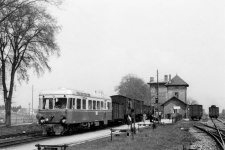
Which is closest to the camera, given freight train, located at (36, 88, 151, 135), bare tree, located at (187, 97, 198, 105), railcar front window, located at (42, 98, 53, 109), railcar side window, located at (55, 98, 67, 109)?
freight train, located at (36, 88, 151, 135)

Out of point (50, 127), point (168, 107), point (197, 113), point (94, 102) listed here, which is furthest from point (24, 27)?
point (168, 107)

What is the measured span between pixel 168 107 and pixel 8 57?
5958cm

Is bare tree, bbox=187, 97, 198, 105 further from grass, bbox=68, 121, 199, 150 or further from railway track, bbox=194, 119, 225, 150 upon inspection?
grass, bbox=68, 121, 199, 150

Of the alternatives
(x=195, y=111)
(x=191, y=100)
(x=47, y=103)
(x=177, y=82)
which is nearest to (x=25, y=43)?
(x=47, y=103)

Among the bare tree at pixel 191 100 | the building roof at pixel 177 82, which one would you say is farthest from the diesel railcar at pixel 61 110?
the bare tree at pixel 191 100

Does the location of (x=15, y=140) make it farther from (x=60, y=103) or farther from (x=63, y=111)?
(x=60, y=103)

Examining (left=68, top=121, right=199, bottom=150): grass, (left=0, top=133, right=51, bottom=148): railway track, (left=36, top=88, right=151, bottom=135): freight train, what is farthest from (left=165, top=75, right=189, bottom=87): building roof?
(left=0, top=133, right=51, bottom=148): railway track

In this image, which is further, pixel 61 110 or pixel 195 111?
pixel 195 111

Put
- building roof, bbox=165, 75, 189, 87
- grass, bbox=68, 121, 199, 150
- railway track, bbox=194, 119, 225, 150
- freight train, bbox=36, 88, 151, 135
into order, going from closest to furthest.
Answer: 1. grass, bbox=68, 121, 199, 150
2. railway track, bbox=194, 119, 225, 150
3. freight train, bbox=36, 88, 151, 135
4. building roof, bbox=165, 75, 189, 87

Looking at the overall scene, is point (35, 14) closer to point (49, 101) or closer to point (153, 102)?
point (49, 101)

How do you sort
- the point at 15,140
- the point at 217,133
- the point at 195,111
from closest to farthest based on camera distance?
the point at 15,140 < the point at 217,133 < the point at 195,111

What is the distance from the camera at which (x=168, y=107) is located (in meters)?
84.0

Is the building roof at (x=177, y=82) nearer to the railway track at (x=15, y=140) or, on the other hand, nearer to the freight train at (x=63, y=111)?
the freight train at (x=63, y=111)

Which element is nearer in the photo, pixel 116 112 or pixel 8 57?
pixel 8 57
